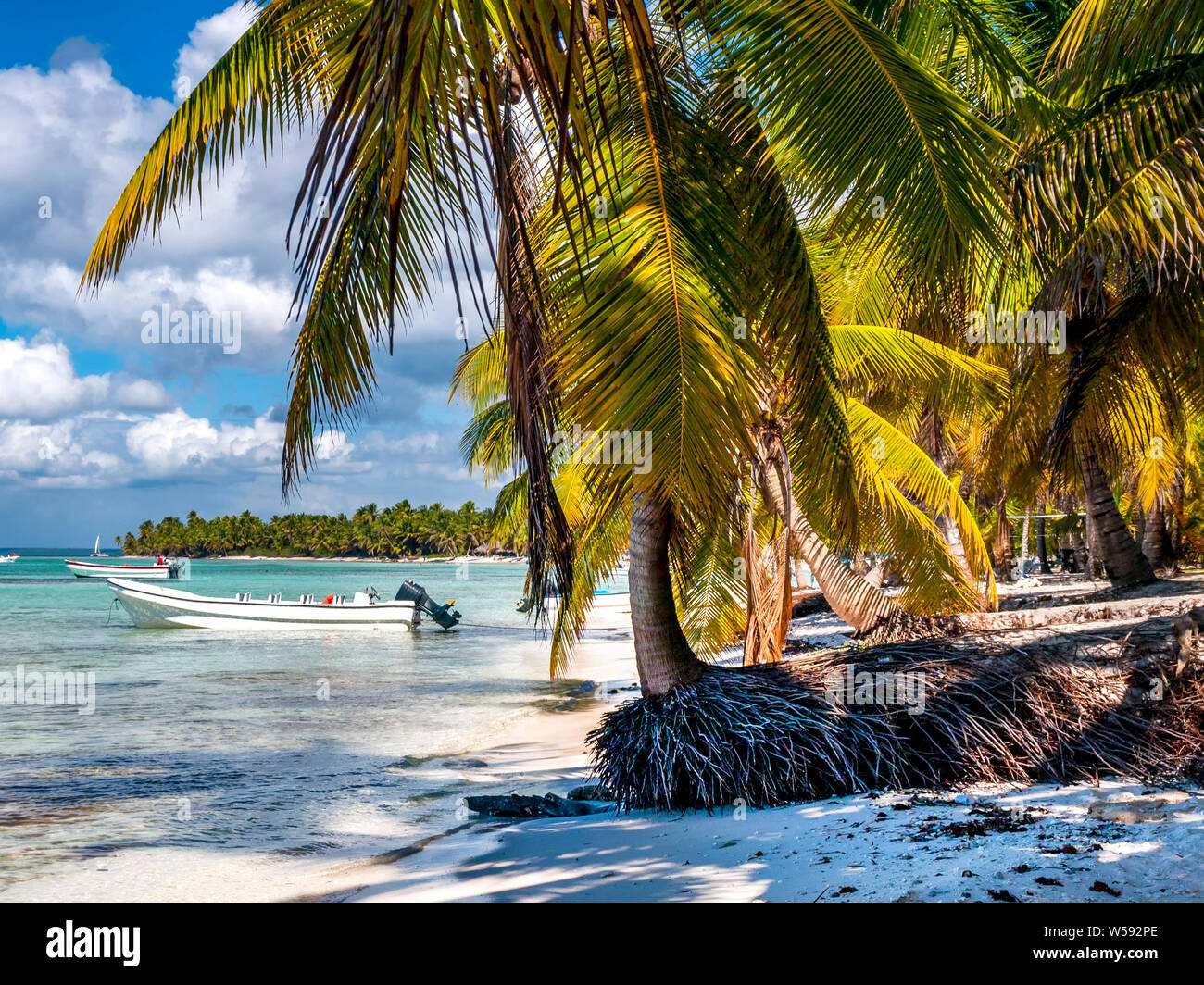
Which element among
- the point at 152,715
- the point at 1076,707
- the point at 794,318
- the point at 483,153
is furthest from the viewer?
the point at 152,715

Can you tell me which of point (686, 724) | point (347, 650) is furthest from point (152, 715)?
point (686, 724)

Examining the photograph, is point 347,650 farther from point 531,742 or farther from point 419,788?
point 419,788

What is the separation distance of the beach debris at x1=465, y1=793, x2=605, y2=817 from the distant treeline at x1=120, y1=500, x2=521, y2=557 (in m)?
127

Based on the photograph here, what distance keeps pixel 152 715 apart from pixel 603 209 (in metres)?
13.6

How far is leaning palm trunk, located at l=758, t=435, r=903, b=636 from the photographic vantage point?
9039 millimetres

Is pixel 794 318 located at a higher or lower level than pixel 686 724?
higher

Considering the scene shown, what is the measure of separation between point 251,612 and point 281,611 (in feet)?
5.08

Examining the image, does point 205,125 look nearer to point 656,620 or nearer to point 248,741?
point 656,620

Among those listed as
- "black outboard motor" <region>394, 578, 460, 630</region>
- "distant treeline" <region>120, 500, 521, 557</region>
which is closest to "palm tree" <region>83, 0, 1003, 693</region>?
"black outboard motor" <region>394, 578, 460, 630</region>

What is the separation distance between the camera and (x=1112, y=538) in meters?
→ 10.5

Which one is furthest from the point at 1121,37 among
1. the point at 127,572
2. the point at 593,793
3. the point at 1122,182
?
the point at 127,572

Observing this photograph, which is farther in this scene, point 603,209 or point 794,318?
point 794,318

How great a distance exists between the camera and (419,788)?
30.2 feet

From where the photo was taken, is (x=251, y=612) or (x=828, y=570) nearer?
(x=828, y=570)
